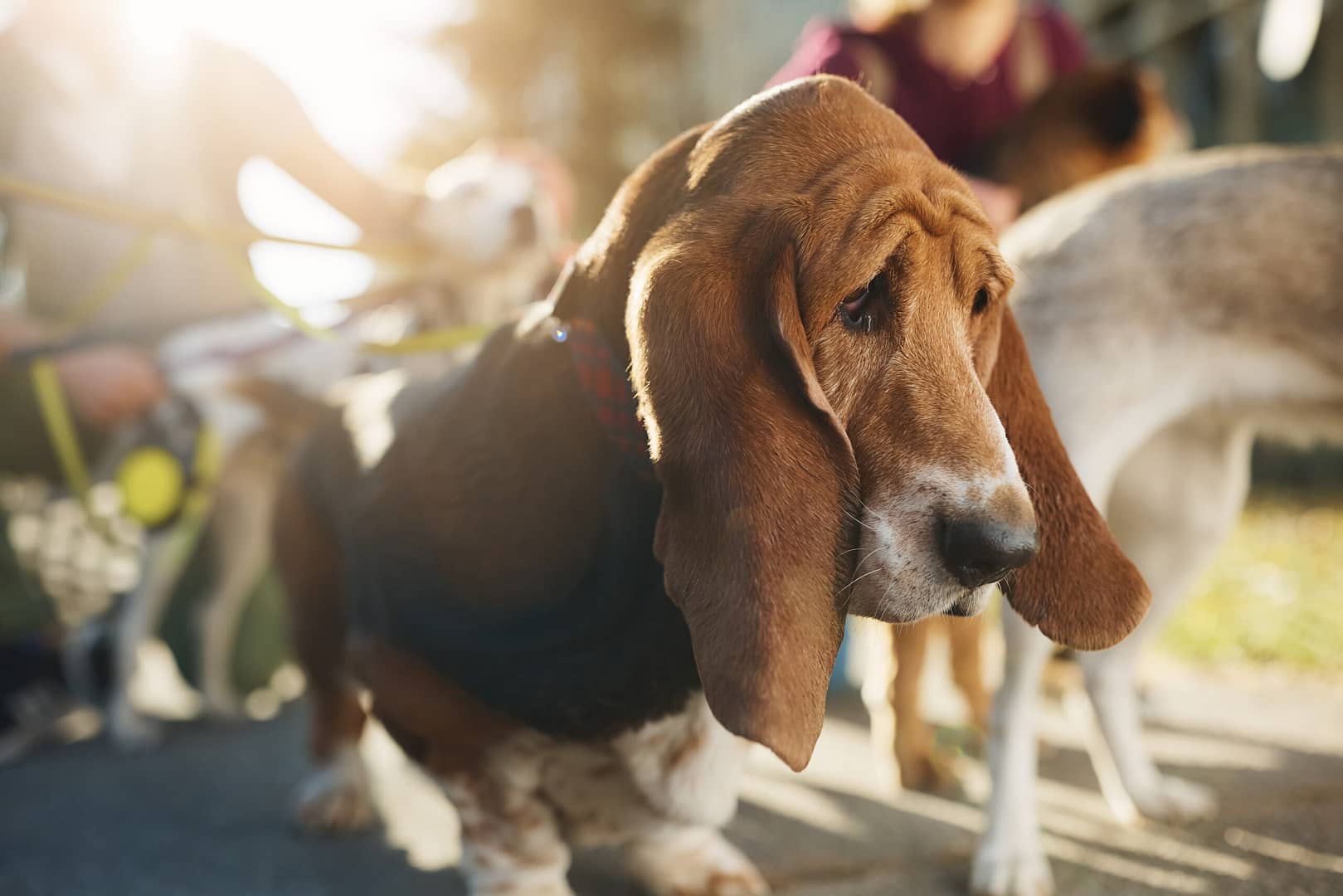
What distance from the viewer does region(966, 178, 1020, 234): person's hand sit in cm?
235

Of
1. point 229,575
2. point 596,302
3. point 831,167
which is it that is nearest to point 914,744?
point 596,302

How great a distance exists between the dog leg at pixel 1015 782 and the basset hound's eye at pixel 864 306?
0.88 meters

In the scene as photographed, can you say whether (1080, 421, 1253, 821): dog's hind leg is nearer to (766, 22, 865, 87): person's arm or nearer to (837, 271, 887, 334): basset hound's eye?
(766, 22, 865, 87): person's arm

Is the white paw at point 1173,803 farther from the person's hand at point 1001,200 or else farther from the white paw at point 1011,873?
the person's hand at point 1001,200

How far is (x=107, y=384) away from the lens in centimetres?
309

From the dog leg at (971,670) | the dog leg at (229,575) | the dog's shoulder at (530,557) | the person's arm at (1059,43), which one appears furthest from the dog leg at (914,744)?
the dog leg at (229,575)

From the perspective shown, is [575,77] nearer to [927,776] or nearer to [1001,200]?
[1001,200]

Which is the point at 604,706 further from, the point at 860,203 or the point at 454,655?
the point at 860,203

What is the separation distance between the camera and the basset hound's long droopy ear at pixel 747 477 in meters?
1.01

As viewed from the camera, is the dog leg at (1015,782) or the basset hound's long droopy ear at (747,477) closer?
the basset hound's long droopy ear at (747,477)

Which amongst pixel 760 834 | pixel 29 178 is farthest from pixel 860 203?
pixel 29 178

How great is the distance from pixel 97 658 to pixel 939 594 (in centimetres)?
345

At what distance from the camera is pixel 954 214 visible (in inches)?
45.9

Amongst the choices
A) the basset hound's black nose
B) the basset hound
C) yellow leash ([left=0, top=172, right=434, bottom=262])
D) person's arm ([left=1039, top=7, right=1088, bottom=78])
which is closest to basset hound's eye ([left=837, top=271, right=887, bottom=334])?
the basset hound
